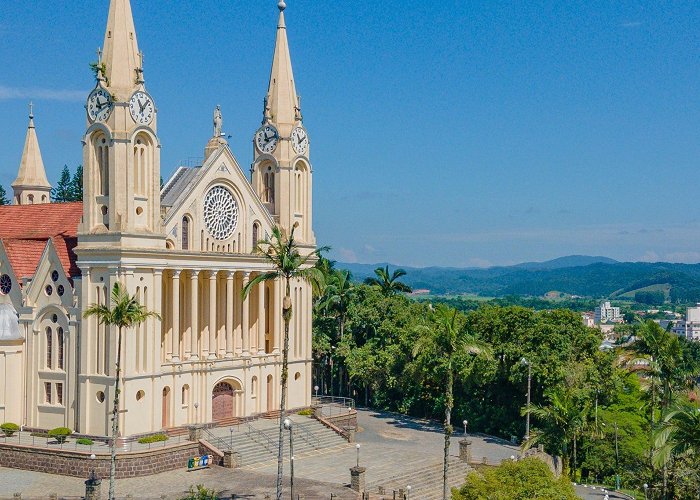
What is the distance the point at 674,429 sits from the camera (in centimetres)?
2689

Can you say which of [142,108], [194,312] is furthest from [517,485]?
[142,108]

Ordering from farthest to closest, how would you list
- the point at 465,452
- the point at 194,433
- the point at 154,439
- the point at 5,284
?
the point at 5,284
the point at 465,452
the point at 194,433
the point at 154,439

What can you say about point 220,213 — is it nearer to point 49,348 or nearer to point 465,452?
point 49,348

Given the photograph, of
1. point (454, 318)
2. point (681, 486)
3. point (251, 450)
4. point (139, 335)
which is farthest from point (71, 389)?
point (681, 486)

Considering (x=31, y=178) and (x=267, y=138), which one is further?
(x=31, y=178)

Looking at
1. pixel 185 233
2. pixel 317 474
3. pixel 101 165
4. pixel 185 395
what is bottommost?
pixel 317 474

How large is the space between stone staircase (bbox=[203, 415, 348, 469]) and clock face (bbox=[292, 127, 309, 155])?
17070 mm

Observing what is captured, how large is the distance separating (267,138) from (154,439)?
21378 mm

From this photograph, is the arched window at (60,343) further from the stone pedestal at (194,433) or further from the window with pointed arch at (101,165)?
the stone pedestal at (194,433)

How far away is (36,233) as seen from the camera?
56.6 m

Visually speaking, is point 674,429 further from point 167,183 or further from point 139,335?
point 167,183

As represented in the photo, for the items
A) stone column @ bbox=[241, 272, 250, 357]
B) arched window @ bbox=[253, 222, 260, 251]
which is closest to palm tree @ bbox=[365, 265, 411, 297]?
arched window @ bbox=[253, 222, 260, 251]

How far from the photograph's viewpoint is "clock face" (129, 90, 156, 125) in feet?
163

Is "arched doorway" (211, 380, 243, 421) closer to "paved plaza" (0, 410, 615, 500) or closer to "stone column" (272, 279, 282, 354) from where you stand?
"stone column" (272, 279, 282, 354)
